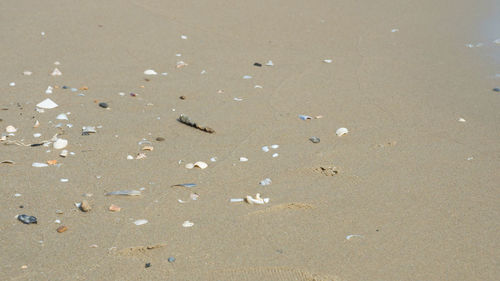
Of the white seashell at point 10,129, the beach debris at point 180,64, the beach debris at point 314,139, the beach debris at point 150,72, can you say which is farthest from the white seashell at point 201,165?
the beach debris at point 180,64

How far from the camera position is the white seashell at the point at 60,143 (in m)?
3.31

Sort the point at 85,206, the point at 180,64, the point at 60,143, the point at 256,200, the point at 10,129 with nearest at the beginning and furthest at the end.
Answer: the point at 85,206, the point at 256,200, the point at 60,143, the point at 10,129, the point at 180,64

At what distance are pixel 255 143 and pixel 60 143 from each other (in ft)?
3.72

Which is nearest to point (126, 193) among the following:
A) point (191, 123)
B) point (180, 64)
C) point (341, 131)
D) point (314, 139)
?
point (191, 123)

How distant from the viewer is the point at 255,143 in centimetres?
351

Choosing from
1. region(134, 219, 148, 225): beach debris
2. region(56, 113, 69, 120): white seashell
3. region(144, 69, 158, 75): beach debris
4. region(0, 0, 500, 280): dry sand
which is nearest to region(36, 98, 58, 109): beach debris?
region(0, 0, 500, 280): dry sand

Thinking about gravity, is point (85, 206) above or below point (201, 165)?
above

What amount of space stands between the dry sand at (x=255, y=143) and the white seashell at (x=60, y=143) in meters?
0.05

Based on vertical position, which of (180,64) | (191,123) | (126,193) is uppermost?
(126,193)

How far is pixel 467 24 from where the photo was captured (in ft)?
19.4

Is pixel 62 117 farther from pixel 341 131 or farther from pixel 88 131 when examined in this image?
pixel 341 131

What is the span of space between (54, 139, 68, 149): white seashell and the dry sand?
0.05 m

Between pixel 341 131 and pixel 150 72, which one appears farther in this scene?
pixel 150 72

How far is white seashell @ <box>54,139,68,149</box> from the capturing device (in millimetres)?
3307
